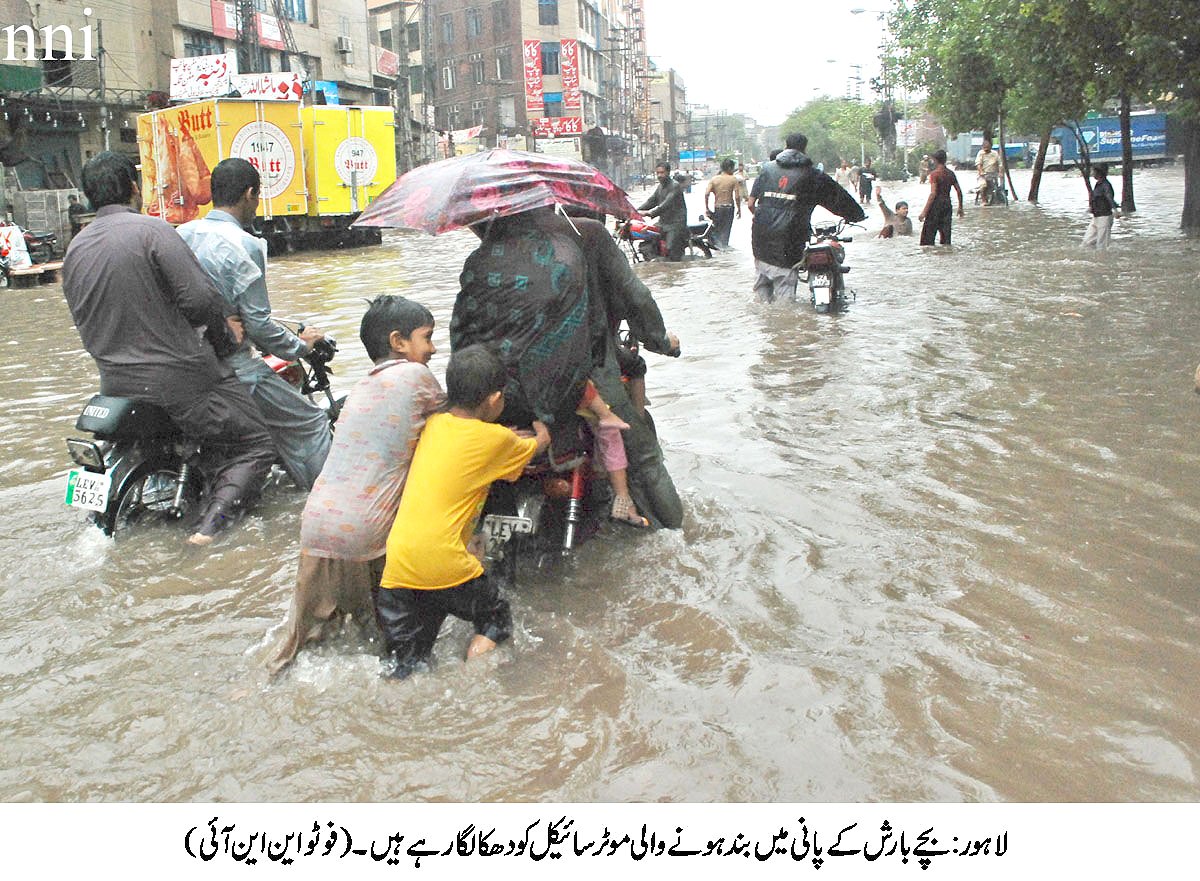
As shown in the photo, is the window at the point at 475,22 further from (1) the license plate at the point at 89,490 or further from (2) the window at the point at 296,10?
(1) the license plate at the point at 89,490

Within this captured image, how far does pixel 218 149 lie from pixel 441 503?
21.3 meters

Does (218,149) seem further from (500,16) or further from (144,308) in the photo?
(500,16)

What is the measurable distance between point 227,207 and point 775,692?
327 cm

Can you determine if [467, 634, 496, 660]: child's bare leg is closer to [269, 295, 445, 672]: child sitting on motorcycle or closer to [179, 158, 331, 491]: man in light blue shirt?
[269, 295, 445, 672]: child sitting on motorcycle

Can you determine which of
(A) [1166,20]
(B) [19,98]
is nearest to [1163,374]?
(A) [1166,20]

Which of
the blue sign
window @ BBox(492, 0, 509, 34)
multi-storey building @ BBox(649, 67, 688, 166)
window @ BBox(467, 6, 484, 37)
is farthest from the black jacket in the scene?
multi-storey building @ BBox(649, 67, 688, 166)

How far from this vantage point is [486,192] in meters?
4.05

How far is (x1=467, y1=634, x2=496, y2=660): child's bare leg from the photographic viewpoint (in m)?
3.70

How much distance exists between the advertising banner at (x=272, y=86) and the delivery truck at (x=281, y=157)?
79cm

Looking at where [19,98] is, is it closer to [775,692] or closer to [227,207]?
[227,207]

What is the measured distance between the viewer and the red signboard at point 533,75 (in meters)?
64.8

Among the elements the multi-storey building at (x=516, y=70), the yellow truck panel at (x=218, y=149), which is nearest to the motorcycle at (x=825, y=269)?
the yellow truck panel at (x=218, y=149)

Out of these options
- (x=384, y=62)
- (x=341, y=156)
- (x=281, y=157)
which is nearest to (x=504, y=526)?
(x=281, y=157)
